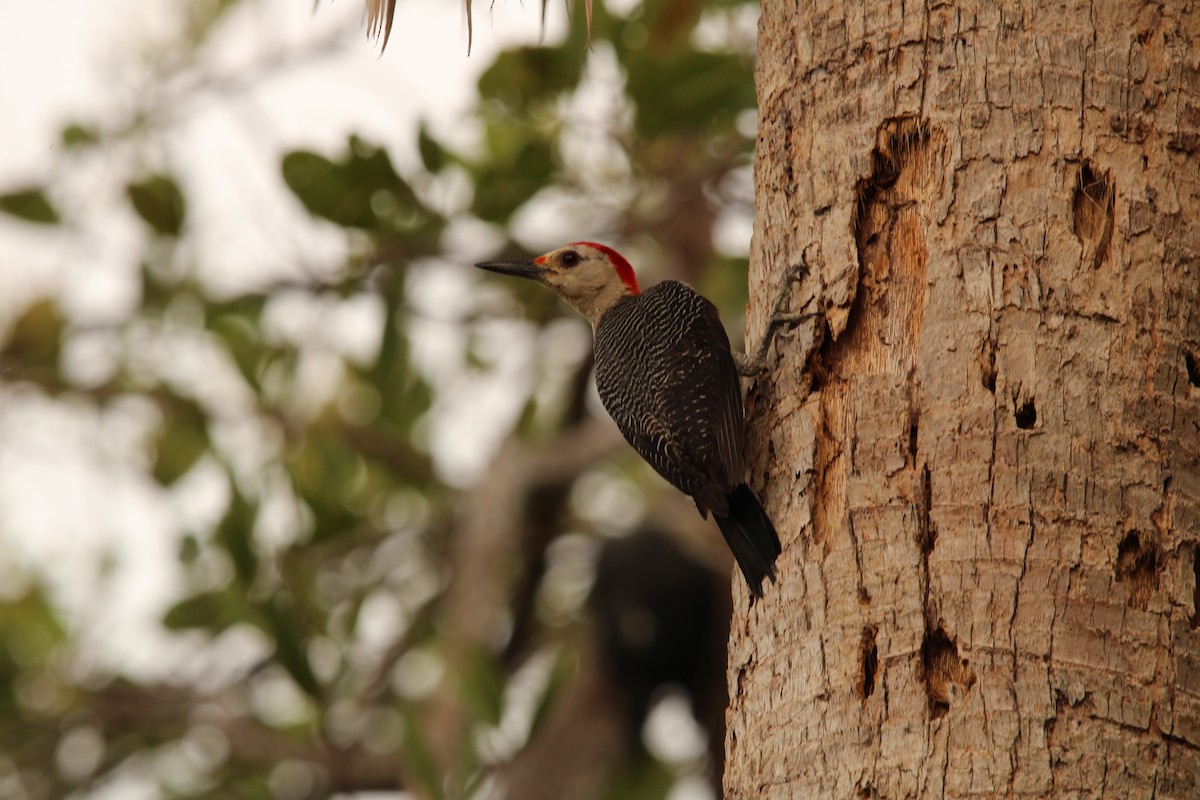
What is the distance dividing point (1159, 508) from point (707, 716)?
171 inches

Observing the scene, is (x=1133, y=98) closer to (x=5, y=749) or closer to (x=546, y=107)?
(x=546, y=107)

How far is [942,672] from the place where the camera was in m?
2.51

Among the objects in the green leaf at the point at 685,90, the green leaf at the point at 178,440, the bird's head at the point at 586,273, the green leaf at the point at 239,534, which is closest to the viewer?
the bird's head at the point at 586,273

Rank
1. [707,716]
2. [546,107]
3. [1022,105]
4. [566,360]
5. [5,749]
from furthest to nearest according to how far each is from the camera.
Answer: [566,360] < [707,716] < [5,749] < [546,107] < [1022,105]

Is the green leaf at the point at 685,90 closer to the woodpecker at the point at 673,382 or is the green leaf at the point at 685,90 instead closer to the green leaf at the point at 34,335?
the woodpecker at the point at 673,382

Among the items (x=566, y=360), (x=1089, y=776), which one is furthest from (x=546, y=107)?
(x=1089, y=776)

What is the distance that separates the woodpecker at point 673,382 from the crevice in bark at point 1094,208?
830 millimetres

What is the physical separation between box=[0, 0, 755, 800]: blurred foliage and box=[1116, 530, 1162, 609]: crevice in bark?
3.01m

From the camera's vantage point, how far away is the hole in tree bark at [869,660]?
2570 millimetres

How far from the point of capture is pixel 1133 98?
2.84 metres

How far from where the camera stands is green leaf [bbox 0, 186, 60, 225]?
606 cm

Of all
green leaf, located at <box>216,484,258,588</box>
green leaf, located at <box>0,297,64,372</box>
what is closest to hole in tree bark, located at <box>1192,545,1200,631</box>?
green leaf, located at <box>216,484,258,588</box>

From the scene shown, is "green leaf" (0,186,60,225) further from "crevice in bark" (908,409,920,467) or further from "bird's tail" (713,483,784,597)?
"crevice in bark" (908,409,920,467)

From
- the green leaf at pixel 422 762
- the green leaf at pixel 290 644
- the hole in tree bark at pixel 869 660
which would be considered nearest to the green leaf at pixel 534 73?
the green leaf at pixel 290 644
